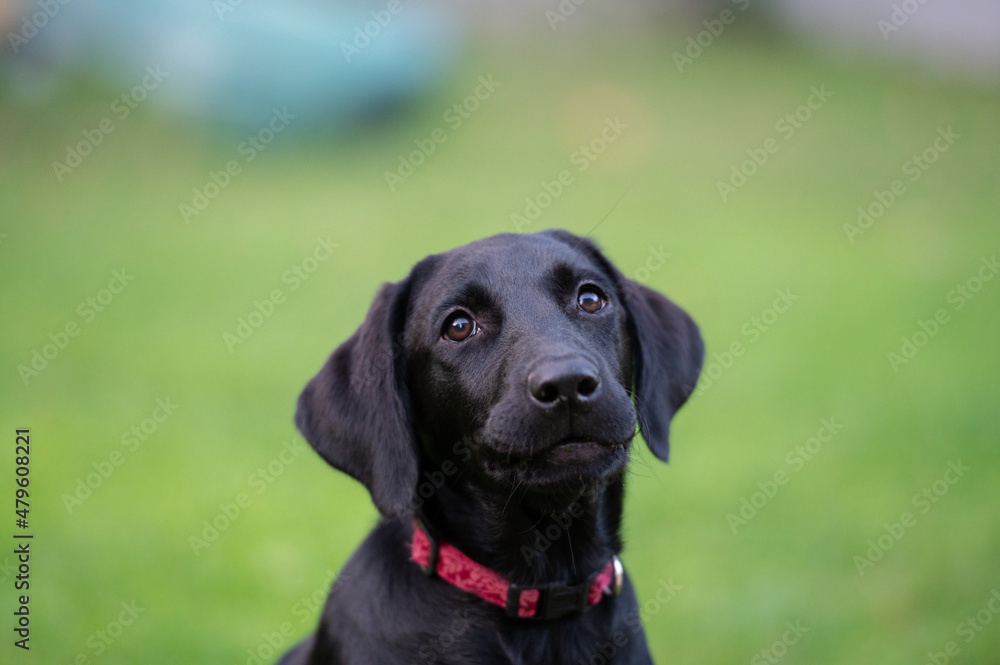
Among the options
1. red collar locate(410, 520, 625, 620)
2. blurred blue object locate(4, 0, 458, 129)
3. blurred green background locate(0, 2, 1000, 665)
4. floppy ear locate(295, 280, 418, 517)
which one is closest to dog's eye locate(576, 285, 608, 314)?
blurred green background locate(0, 2, 1000, 665)

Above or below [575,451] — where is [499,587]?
below

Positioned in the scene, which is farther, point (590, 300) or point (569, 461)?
point (590, 300)

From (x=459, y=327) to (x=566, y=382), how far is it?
2.25ft

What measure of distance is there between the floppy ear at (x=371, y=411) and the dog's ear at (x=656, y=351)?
2.65ft

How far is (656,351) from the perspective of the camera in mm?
3635

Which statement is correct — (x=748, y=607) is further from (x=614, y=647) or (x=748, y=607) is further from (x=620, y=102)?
(x=620, y=102)

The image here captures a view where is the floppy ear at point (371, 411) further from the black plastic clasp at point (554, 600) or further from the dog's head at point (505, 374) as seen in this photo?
the black plastic clasp at point (554, 600)

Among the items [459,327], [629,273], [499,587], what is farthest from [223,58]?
[499,587]

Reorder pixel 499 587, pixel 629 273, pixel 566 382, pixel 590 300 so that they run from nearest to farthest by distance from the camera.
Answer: pixel 566 382
pixel 499 587
pixel 590 300
pixel 629 273

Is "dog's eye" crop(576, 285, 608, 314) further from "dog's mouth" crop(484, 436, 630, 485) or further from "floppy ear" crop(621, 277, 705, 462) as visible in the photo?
"dog's mouth" crop(484, 436, 630, 485)

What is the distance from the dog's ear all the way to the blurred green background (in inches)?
6.2

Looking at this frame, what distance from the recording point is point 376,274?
35.1ft

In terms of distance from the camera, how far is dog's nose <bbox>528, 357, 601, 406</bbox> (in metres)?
2.82

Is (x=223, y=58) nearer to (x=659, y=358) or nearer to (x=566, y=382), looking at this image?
(x=659, y=358)
